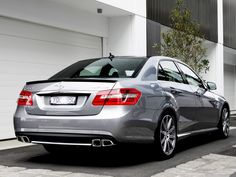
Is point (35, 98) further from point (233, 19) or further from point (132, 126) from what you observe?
point (233, 19)

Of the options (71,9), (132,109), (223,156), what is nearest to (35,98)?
(132,109)

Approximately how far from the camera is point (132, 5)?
532 inches

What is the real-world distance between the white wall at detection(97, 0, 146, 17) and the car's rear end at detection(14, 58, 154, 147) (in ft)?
20.8

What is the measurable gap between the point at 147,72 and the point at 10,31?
182 inches

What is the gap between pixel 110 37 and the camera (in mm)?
14086

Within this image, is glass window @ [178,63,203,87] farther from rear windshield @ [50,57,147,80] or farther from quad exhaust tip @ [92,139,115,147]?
quad exhaust tip @ [92,139,115,147]

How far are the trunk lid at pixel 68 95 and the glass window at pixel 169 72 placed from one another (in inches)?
50.8

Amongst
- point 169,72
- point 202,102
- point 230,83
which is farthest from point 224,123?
point 230,83

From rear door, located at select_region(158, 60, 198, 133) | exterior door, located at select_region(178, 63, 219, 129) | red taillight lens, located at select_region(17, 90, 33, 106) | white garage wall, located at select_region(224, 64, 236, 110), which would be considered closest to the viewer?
red taillight lens, located at select_region(17, 90, 33, 106)

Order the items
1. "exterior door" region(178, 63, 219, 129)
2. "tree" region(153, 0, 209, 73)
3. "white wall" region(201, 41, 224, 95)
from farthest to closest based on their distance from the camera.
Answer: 1. "white wall" region(201, 41, 224, 95)
2. "tree" region(153, 0, 209, 73)
3. "exterior door" region(178, 63, 219, 129)

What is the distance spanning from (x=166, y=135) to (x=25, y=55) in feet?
16.3

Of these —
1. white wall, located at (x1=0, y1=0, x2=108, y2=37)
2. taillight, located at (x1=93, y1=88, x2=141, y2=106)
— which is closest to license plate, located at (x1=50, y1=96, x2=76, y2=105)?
taillight, located at (x1=93, y1=88, x2=141, y2=106)

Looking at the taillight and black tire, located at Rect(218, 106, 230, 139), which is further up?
the taillight

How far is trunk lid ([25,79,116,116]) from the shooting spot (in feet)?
18.4
